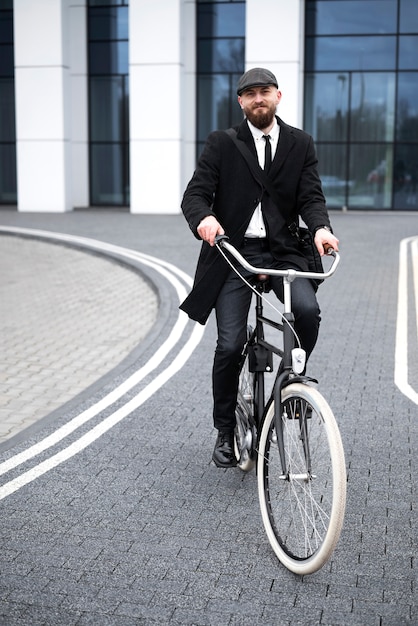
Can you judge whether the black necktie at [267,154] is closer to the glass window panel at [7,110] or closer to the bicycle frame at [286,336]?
the bicycle frame at [286,336]

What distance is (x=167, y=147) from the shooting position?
2667cm

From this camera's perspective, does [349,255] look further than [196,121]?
No

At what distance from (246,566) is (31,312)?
757 cm

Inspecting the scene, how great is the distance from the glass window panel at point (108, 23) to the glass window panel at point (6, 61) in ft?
9.35

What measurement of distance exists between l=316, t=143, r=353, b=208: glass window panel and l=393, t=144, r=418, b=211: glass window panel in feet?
4.67

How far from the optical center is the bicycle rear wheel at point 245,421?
15.7 ft

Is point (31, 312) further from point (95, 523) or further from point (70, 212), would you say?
point (70, 212)

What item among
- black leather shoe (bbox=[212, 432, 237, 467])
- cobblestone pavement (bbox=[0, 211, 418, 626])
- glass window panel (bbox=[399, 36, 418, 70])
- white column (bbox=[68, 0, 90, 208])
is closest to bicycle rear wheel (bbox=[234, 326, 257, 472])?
black leather shoe (bbox=[212, 432, 237, 467])

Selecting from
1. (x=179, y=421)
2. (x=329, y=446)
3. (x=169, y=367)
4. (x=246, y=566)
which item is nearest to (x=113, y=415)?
(x=179, y=421)

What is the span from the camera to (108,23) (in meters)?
29.6

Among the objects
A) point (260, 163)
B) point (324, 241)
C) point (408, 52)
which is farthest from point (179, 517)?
point (408, 52)

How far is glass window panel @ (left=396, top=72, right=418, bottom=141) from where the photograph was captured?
28.0m

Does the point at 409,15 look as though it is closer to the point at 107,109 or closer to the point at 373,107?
the point at 373,107

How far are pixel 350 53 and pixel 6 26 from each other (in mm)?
10970
